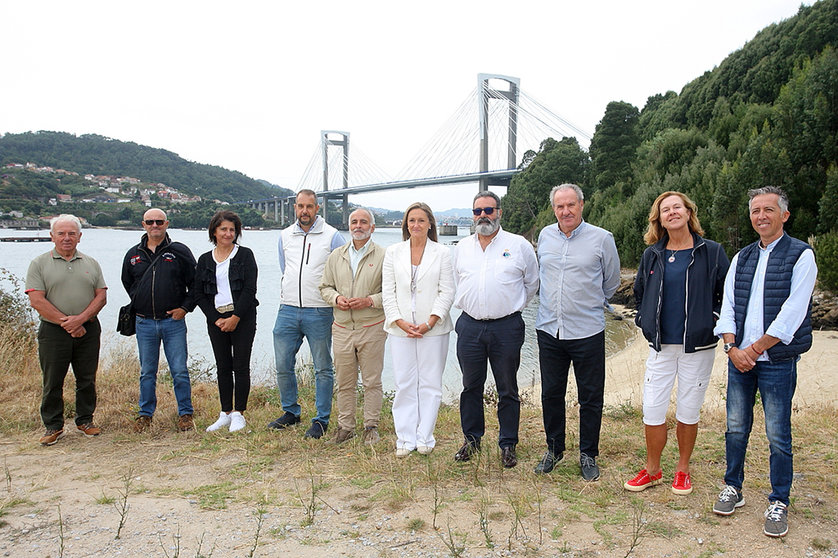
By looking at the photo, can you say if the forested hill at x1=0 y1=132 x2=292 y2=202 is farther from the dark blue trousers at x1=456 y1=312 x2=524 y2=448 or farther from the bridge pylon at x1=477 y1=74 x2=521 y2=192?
the dark blue trousers at x1=456 y1=312 x2=524 y2=448

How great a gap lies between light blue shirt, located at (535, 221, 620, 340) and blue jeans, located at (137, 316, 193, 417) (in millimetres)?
2663

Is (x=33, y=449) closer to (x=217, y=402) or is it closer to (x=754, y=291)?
(x=217, y=402)

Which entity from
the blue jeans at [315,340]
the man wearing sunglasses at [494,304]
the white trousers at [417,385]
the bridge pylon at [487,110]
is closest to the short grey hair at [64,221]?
the blue jeans at [315,340]

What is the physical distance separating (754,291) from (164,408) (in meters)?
4.33

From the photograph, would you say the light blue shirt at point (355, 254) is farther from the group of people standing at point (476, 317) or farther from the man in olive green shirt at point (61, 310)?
the man in olive green shirt at point (61, 310)

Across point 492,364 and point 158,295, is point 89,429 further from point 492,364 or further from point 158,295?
point 492,364

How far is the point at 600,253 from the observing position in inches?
124

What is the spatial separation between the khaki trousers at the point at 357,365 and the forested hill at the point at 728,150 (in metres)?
12.9

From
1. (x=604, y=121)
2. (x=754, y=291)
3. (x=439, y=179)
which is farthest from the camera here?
(x=439, y=179)

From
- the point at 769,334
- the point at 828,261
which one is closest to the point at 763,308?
the point at 769,334

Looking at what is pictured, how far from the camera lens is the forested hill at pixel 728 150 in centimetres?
1550

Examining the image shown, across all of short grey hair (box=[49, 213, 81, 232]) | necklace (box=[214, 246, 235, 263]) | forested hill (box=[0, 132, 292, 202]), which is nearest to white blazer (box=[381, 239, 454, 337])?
necklace (box=[214, 246, 235, 263])

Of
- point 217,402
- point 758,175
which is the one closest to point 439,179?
point 758,175

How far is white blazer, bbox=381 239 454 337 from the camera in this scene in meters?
3.52
